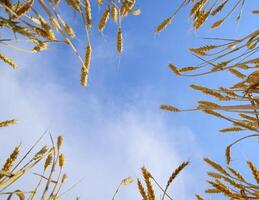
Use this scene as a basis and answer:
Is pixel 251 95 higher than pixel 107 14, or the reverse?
pixel 107 14

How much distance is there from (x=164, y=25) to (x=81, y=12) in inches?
35.5

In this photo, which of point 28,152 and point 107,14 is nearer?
point 28,152

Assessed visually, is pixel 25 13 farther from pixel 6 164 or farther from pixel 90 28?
pixel 6 164

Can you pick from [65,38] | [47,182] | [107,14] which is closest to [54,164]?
[47,182]

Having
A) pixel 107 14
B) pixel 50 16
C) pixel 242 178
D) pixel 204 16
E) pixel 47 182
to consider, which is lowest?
pixel 47 182

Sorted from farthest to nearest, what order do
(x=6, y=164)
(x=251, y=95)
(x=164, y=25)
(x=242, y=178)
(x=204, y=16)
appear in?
(x=164, y=25) → (x=204, y=16) → (x=242, y=178) → (x=251, y=95) → (x=6, y=164)

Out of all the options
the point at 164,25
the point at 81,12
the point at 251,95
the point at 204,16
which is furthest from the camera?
the point at 164,25

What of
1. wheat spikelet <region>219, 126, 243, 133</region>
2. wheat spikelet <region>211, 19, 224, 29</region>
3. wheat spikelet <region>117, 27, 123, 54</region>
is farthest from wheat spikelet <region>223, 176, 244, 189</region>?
wheat spikelet <region>211, 19, 224, 29</region>

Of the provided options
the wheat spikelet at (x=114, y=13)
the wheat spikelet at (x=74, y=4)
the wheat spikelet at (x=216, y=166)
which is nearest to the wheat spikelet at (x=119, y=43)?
the wheat spikelet at (x=114, y=13)

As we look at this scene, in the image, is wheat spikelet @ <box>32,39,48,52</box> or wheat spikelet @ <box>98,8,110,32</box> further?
wheat spikelet @ <box>98,8,110,32</box>

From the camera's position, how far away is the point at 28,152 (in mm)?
1344

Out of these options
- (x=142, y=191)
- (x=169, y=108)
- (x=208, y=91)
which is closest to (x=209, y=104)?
(x=208, y=91)

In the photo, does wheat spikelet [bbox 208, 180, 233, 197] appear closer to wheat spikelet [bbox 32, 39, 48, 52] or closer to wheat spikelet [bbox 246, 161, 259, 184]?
wheat spikelet [bbox 246, 161, 259, 184]

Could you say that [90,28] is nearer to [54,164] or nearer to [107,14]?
[107,14]
